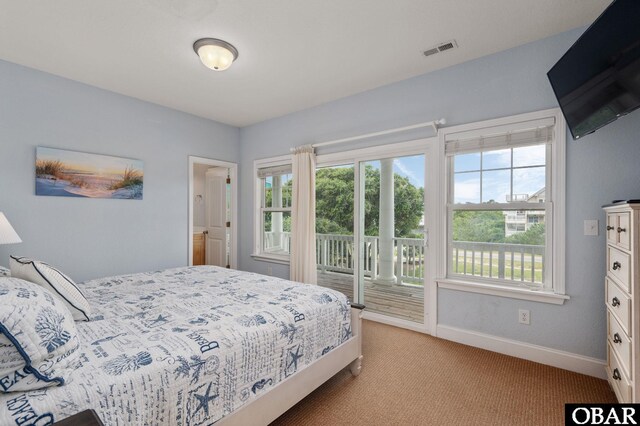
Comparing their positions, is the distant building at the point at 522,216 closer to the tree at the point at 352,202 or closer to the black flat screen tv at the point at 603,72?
the black flat screen tv at the point at 603,72

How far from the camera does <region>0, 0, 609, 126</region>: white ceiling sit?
206cm

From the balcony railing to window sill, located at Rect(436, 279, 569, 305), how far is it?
16 cm

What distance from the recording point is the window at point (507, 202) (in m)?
2.43

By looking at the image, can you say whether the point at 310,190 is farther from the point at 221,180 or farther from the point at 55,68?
the point at 55,68

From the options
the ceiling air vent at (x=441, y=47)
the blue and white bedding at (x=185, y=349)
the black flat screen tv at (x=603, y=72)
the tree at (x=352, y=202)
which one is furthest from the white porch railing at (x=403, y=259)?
the black flat screen tv at (x=603, y=72)

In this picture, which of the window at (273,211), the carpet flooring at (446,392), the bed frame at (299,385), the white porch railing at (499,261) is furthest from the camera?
the window at (273,211)

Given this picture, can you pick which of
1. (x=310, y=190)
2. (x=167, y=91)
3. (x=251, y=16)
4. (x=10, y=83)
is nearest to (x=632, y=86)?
(x=251, y=16)

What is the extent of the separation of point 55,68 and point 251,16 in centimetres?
221

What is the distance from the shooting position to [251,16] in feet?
7.03

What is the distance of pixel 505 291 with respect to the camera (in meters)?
2.58

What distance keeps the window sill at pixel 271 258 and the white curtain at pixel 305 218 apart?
400mm

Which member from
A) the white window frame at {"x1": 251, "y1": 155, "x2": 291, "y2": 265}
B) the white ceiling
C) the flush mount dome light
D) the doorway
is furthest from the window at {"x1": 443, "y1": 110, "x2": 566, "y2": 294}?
the doorway

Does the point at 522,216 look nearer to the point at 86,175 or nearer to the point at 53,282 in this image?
the point at 53,282

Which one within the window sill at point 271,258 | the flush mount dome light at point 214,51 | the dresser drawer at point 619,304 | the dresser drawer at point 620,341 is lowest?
the dresser drawer at point 620,341
